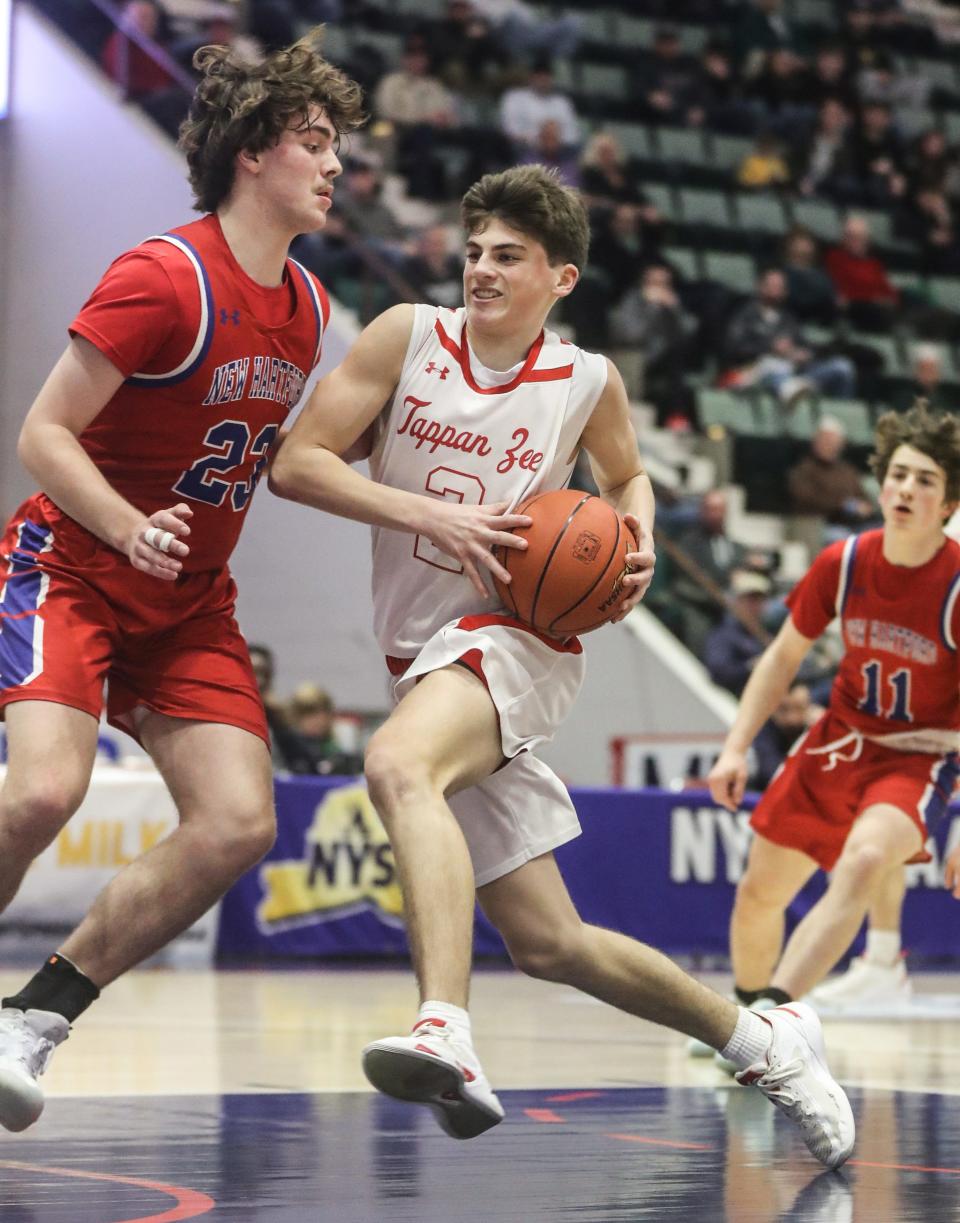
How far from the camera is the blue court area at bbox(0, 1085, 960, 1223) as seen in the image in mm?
3676

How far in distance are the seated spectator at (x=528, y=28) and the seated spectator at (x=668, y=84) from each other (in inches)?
28.0

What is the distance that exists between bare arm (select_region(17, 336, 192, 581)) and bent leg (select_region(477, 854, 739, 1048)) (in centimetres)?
97

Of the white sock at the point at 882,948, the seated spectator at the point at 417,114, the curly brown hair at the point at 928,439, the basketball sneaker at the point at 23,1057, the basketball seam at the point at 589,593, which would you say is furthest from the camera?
the seated spectator at the point at 417,114

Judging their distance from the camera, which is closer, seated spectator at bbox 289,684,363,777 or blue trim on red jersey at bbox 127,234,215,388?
blue trim on red jersey at bbox 127,234,215,388

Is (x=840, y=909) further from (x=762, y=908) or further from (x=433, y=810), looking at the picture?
(x=433, y=810)

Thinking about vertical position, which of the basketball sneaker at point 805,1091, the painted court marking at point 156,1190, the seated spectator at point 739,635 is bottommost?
the painted court marking at point 156,1190

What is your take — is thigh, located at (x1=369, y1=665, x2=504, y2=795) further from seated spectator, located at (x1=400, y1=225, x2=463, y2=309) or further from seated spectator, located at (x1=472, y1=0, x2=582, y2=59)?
seated spectator, located at (x1=472, y1=0, x2=582, y2=59)

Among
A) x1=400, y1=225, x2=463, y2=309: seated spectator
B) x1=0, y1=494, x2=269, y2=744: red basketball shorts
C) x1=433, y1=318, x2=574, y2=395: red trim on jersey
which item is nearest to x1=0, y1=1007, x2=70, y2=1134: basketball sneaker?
x1=0, y1=494, x2=269, y2=744: red basketball shorts

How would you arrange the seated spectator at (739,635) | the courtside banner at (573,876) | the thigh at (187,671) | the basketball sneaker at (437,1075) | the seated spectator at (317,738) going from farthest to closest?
the seated spectator at (739,635), the seated spectator at (317,738), the courtside banner at (573,876), the thigh at (187,671), the basketball sneaker at (437,1075)

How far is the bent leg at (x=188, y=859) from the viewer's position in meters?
4.09

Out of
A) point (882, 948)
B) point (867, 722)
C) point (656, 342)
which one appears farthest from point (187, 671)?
point (656, 342)

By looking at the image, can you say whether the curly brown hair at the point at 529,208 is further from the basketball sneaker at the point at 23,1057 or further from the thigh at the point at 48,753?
the basketball sneaker at the point at 23,1057

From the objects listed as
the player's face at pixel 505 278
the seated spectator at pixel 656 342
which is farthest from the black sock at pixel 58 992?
the seated spectator at pixel 656 342

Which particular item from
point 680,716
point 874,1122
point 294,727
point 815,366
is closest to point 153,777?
point 294,727
